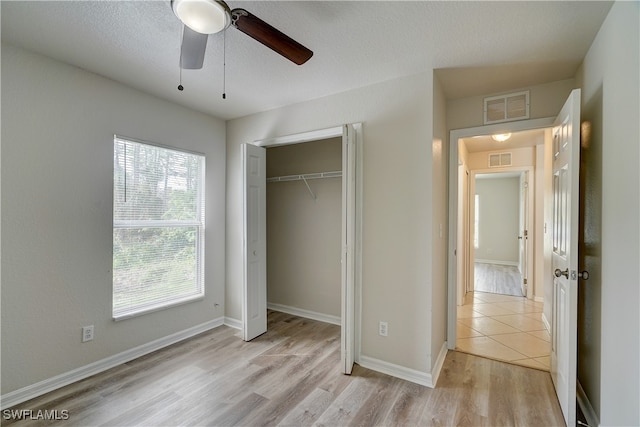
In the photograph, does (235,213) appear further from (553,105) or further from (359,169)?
(553,105)

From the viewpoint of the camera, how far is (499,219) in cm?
795

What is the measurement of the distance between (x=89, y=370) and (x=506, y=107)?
4411 millimetres

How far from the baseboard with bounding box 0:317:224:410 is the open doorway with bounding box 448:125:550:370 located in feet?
9.58

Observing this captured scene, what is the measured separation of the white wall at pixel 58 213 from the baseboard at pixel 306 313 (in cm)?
167

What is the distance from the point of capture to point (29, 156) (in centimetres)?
212

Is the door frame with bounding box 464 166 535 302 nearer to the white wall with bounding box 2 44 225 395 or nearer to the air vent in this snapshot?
the air vent

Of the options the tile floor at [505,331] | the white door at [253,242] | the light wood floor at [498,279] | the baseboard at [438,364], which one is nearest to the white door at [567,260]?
the tile floor at [505,331]

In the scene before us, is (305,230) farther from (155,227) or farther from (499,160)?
(499,160)

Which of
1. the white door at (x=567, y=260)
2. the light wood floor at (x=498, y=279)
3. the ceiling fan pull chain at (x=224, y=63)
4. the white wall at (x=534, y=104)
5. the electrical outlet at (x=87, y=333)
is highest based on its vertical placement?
the ceiling fan pull chain at (x=224, y=63)

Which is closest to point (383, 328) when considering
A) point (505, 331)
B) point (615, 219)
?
point (615, 219)

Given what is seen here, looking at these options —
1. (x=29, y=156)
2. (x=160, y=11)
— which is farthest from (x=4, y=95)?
(x=160, y=11)

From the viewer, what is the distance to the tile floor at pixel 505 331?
2.81 meters

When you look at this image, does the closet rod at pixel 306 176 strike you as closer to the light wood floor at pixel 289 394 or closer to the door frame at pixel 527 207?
the light wood floor at pixel 289 394
